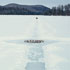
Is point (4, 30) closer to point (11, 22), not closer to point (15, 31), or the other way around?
point (15, 31)

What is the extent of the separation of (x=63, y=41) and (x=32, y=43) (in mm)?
356

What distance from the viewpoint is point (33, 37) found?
95.0 inches

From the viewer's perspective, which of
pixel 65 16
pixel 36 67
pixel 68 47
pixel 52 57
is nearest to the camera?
pixel 36 67

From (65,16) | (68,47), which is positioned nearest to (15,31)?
(68,47)

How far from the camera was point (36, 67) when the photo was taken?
1531 mm

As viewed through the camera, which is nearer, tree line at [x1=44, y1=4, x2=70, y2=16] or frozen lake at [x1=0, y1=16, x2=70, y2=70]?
frozen lake at [x1=0, y1=16, x2=70, y2=70]

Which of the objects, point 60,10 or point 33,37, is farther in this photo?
point 60,10

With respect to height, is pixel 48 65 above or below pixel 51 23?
below

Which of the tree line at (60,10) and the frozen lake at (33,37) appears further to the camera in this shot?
the tree line at (60,10)

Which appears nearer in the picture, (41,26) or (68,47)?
(68,47)

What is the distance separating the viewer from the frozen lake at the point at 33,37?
5.47ft

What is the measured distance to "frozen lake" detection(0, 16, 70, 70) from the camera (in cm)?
167

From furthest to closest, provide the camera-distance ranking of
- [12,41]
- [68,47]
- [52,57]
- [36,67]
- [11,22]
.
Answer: [11,22], [12,41], [68,47], [52,57], [36,67]

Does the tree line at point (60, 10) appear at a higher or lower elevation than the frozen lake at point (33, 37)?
higher
